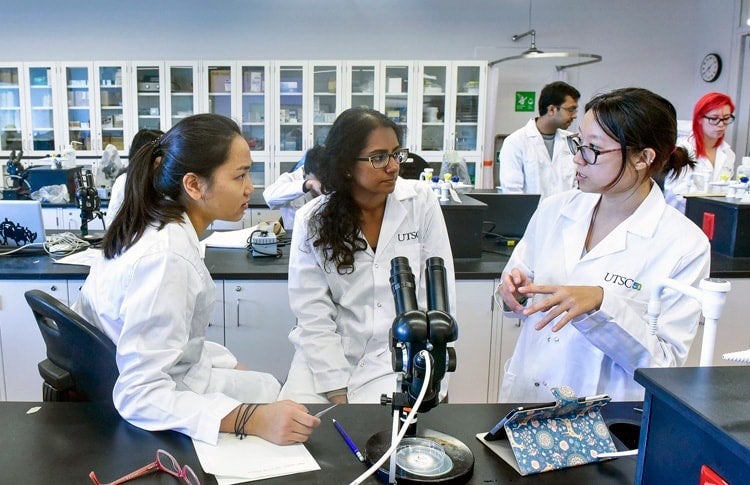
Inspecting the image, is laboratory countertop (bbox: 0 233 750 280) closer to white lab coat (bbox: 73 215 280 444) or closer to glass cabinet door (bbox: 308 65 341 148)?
white lab coat (bbox: 73 215 280 444)

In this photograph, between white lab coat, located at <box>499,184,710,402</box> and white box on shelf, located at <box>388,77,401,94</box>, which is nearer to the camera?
white lab coat, located at <box>499,184,710,402</box>

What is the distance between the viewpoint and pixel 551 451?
100 centimetres

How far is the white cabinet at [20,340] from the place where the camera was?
2.25 meters

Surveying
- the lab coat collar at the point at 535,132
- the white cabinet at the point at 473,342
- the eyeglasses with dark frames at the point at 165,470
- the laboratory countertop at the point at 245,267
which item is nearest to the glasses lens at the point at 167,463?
the eyeglasses with dark frames at the point at 165,470

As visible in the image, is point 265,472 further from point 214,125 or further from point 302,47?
point 302,47

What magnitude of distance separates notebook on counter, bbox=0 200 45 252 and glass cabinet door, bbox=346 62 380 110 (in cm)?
360

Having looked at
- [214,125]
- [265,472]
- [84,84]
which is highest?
[84,84]

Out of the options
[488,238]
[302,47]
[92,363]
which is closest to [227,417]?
[92,363]

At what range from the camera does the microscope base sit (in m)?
0.94

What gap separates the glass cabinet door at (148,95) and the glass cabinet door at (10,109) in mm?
1165

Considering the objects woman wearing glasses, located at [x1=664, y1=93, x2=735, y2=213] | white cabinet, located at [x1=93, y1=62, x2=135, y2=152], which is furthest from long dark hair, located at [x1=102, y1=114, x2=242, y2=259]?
white cabinet, located at [x1=93, y1=62, x2=135, y2=152]

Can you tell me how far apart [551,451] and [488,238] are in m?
1.98

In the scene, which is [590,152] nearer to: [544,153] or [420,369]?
[420,369]

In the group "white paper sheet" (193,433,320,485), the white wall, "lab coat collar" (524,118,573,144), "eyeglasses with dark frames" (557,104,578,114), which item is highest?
the white wall
